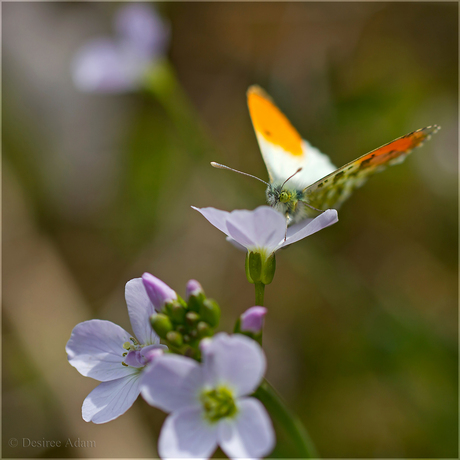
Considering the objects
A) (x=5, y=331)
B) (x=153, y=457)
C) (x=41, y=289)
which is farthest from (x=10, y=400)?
(x=153, y=457)

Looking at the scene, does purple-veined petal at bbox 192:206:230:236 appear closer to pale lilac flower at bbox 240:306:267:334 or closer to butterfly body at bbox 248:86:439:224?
pale lilac flower at bbox 240:306:267:334

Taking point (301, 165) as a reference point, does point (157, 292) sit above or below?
below

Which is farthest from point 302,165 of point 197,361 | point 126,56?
point 126,56

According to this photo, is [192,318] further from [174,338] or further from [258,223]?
[258,223]

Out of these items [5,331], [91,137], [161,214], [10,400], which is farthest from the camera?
[91,137]

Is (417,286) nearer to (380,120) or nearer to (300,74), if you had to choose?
(380,120)

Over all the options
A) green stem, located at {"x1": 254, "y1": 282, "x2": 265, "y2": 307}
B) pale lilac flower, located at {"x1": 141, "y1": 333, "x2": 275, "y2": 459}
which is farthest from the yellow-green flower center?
green stem, located at {"x1": 254, "y1": 282, "x2": 265, "y2": 307}
